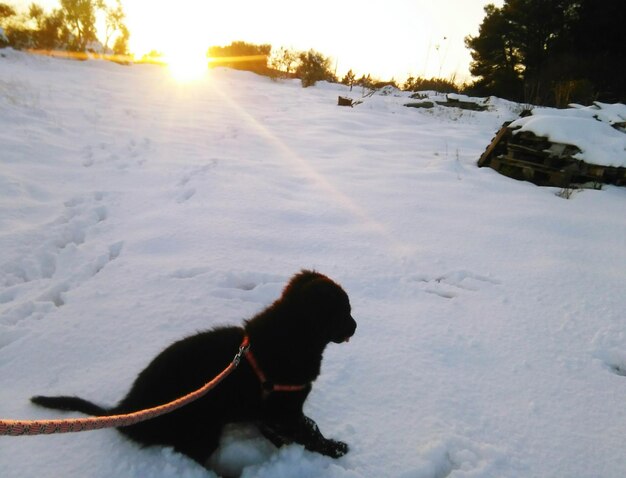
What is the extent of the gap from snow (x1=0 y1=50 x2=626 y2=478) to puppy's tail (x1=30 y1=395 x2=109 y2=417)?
10 cm

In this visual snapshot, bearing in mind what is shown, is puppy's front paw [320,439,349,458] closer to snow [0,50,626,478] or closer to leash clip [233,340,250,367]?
snow [0,50,626,478]

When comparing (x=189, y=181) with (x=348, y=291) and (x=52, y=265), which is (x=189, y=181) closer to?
(x=52, y=265)

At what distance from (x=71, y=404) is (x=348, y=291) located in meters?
1.94

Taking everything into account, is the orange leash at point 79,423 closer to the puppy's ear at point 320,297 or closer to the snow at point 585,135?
the puppy's ear at point 320,297

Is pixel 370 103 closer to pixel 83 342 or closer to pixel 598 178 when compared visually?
pixel 598 178

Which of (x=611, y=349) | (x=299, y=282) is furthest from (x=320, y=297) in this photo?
(x=611, y=349)

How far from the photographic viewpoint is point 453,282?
3197mm

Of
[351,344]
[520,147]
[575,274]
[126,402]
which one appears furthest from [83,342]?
[520,147]

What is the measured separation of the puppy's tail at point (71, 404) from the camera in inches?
66.7

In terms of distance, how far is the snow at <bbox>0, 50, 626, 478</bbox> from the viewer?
1722mm

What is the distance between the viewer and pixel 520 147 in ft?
20.9

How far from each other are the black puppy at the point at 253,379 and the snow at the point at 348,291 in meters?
0.10


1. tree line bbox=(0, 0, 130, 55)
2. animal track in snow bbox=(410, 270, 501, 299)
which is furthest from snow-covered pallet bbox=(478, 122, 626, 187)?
tree line bbox=(0, 0, 130, 55)

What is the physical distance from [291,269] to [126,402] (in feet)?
5.87
